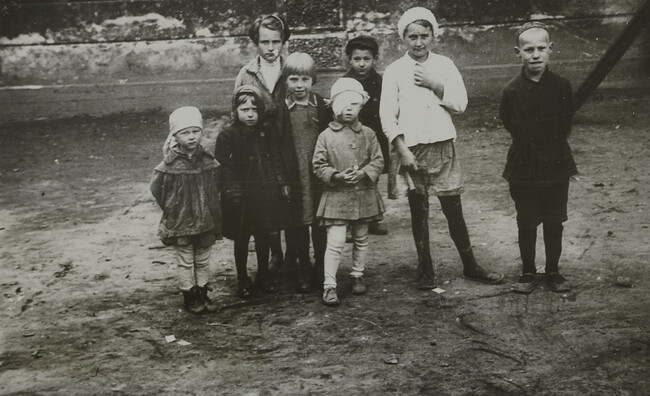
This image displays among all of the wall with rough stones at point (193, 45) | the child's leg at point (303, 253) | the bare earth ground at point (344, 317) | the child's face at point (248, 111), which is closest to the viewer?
the bare earth ground at point (344, 317)

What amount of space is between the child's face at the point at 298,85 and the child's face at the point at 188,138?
707mm

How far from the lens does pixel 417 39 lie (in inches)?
204

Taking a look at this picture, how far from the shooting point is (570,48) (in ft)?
34.7

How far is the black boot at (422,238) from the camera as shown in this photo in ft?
17.7

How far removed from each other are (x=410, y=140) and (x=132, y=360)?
2129mm

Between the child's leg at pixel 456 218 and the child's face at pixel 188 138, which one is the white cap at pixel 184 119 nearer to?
the child's face at pixel 188 138

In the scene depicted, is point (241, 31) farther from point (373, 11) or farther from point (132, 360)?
point (132, 360)

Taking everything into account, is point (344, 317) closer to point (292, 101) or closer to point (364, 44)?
point (292, 101)

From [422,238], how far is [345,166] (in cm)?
74

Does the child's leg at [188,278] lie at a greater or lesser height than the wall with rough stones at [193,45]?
lesser

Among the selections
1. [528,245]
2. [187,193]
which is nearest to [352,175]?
[187,193]

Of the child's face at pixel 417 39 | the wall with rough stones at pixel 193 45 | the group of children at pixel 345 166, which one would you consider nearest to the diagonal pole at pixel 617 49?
the group of children at pixel 345 166

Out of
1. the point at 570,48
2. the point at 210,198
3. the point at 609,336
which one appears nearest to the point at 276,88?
the point at 210,198

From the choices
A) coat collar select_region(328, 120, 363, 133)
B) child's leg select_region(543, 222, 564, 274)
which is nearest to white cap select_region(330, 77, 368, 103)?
coat collar select_region(328, 120, 363, 133)
